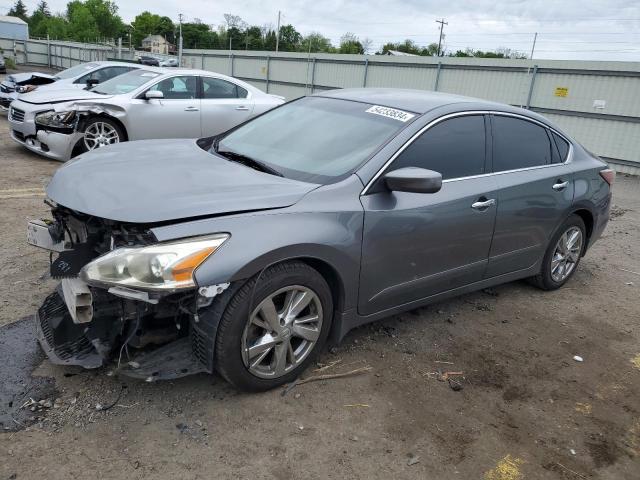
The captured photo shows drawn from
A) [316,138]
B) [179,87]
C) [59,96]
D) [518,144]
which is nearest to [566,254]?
[518,144]

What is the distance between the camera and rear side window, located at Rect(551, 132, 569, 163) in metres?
4.70

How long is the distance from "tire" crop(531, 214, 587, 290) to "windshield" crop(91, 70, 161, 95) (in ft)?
22.4

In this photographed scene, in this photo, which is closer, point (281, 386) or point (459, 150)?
point (281, 386)

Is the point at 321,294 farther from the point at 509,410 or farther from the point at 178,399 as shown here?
the point at 509,410

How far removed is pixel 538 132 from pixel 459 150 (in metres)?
1.13

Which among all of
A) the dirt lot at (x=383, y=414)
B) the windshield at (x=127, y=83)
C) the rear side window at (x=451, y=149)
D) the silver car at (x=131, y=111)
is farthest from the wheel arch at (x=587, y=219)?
the windshield at (x=127, y=83)

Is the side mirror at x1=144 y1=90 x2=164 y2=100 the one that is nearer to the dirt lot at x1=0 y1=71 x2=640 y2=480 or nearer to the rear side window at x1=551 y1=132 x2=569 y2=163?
the dirt lot at x1=0 y1=71 x2=640 y2=480

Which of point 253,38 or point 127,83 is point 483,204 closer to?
point 127,83

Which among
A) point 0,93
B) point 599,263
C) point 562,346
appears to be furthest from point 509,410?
point 0,93

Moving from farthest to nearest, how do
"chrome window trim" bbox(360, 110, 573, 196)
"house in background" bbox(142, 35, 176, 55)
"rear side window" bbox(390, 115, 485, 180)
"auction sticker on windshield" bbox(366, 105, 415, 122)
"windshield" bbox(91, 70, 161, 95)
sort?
"house in background" bbox(142, 35, 176, 55) < "windshield" bbox(91, 70, 161, 95) < "auction sticker on windshield" bbox(366, 105, 415, 122) < "rear side window" bbox(390, 115, 485, 180) < "chrome window trim" bbox(360, 110, 573, 196)

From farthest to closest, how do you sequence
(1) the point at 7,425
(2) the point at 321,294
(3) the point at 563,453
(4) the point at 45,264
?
(4) the point at 45,264
(2) the point at 321,294
(3) the point at 563,453
(1) the point at 7,425

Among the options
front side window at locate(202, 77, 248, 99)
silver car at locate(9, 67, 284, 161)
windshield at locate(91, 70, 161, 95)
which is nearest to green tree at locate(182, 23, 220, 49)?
windshield at locate(91, 70, 161, 95)

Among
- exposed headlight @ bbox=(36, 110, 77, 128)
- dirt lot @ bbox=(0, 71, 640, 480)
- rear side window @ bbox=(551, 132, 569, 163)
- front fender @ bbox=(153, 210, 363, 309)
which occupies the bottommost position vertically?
dirt lot @ bbox=(0, 71, 640, 480)

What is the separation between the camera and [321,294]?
308 centimetres
